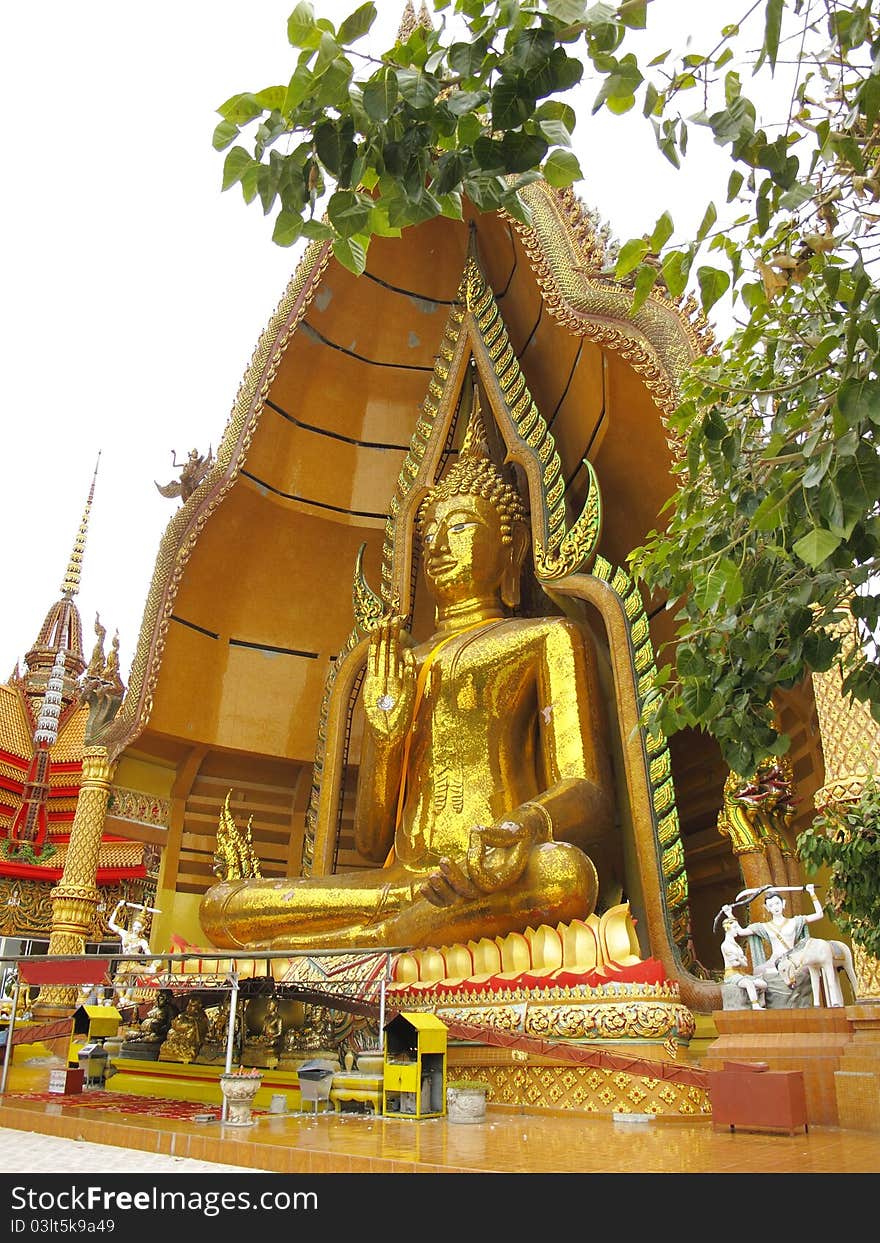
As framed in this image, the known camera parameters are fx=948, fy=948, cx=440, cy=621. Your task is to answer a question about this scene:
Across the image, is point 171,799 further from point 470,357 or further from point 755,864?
point 755,864

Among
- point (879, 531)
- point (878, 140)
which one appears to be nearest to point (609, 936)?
point (879, 531)

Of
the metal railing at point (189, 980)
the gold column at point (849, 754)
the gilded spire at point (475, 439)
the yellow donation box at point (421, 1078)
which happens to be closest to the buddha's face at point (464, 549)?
the gilded spire at point (475, 439)

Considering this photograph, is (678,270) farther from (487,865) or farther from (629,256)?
(487,865)

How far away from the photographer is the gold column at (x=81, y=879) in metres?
6.04

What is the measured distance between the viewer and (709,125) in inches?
69.4

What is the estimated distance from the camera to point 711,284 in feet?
6.73

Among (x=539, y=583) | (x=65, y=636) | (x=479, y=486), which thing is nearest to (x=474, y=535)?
(x=479, y=486)

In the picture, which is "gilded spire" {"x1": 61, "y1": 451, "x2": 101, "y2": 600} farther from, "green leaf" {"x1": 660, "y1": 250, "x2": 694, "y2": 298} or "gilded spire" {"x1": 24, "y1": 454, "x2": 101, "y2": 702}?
"green leaf" {"x1": 660, "y1": 250, "x2": 694, "y2": 298}

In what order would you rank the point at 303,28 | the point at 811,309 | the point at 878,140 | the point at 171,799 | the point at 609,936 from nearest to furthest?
the point at 303,28 → the point at 878,140 → the point at 811,309 → the point at 609,936 → the point at 171,799

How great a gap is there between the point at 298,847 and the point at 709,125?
6490mm

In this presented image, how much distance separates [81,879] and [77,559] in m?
13.6

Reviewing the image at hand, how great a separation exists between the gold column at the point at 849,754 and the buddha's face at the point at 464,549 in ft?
9.19

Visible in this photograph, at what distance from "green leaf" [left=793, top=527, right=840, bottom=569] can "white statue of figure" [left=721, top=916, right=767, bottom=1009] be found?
2.54m

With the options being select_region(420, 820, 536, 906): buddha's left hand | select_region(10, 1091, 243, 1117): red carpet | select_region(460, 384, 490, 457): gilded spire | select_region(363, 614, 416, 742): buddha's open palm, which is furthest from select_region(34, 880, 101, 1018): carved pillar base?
select_region(460, 384, 490, 457): gilded spire
